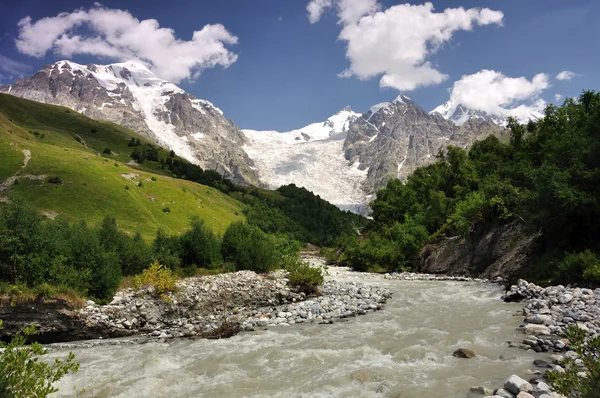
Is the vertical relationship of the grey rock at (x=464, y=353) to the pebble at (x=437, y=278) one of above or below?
above

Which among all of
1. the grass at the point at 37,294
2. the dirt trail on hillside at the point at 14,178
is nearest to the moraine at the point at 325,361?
the grass at the point at 37,294

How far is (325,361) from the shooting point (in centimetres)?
1264

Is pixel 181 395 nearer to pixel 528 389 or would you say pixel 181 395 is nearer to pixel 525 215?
pixel 528 389

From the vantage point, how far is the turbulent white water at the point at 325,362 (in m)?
10.4

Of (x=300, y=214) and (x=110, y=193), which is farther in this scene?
(x=300, y=214)

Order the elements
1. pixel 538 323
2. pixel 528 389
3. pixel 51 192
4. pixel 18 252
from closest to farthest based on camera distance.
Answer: pixel 528 389 < pixel 538 323 < pixel 18 252 < pixel 51 192

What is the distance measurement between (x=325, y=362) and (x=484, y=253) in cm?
2821

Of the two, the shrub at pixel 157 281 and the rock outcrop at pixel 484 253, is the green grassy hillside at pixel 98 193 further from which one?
the rock outcrop at pixel 484 253

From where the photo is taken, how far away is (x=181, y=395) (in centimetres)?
1041

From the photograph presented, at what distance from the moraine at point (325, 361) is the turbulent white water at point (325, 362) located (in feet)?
0.10

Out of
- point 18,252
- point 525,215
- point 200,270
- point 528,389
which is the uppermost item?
point 525,215

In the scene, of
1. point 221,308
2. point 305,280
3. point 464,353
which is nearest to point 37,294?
point 221,308

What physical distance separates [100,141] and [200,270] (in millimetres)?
144307

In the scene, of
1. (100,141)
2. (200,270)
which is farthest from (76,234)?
(100,141)
